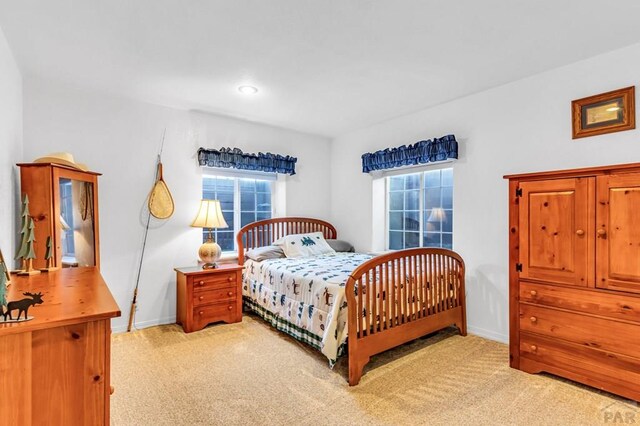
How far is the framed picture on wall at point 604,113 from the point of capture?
2391 millimetres

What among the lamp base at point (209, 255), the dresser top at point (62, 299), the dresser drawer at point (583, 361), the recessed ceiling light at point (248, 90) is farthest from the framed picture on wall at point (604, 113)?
the lamp base at point (209, 255)

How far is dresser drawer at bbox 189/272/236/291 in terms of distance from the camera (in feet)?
11.0

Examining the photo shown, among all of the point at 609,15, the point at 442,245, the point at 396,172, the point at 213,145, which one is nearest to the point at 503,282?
the point at 442,245

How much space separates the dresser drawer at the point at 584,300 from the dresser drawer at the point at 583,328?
45 millimetres

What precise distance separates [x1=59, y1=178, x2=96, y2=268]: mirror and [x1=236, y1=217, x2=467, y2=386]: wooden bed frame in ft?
6.88

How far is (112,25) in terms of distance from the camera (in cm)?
208

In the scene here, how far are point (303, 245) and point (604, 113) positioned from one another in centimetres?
310

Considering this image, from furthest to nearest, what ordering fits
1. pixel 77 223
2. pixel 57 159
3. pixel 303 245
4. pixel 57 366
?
pixel 303 245
pixel 77 223
pixel 57 159
pixel 57 366

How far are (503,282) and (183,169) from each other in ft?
11.6

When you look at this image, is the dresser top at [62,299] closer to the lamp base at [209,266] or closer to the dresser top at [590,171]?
the lamp base at [209,266]

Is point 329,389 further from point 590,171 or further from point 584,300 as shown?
point 590,171

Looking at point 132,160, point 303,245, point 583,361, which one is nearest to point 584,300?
point 583,361

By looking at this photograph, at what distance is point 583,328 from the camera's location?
219 cm

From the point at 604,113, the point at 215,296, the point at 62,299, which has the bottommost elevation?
the point at 215,296
